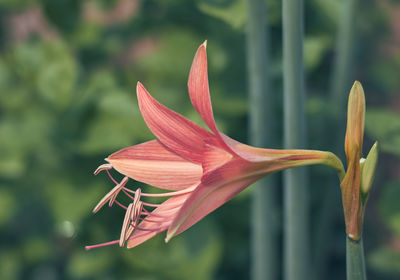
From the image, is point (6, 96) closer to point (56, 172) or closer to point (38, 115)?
point (38, 115)

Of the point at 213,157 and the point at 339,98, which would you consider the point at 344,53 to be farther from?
the point at 213,157

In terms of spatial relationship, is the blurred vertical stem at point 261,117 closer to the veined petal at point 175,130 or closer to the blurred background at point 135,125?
the blurred background at point 135,125

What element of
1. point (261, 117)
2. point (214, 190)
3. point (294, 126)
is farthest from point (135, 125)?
point (214, 190)

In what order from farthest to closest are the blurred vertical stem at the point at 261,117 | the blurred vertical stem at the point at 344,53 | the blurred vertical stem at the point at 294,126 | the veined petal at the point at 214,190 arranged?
the blurred vertical stem at the point at 344,53
the blurred vertical stem at the point at 261,117
the blurred vertical stem at the point at 294,126
the veined petal at the point at 214,190

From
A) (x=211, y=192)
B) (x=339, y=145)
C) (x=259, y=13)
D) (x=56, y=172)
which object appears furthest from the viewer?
(x=56, y=172)

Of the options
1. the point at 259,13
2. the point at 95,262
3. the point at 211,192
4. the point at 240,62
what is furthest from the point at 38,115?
the point at 211,192

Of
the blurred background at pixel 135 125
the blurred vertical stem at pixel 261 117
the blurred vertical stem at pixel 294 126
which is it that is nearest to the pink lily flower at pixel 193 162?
the blurred vertical stem at pixel 294 126

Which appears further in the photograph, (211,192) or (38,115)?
(38,115)
